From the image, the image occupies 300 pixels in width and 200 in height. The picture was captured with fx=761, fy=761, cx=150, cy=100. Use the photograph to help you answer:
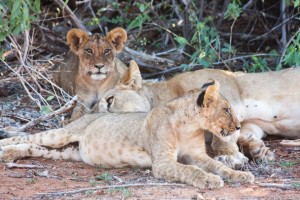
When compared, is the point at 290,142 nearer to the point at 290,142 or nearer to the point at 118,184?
the point at 290,142

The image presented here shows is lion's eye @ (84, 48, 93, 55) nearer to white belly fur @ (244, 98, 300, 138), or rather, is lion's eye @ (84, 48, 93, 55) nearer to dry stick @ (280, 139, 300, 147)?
white belly fur @ (244, 98, 300, 138)

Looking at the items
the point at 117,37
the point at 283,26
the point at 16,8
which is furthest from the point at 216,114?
the point at 283,26

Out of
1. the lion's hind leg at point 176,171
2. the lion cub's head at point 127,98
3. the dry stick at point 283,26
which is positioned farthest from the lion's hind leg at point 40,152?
the dry stick at point 283,26

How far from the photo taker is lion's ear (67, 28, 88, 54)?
7.45m

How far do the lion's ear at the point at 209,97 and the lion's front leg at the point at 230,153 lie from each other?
1.47 ft

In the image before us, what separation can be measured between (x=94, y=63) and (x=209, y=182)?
2.98 meters

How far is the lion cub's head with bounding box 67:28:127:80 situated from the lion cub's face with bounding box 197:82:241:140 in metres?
2.42

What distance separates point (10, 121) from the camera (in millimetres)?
7184

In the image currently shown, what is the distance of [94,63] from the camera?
7.41m

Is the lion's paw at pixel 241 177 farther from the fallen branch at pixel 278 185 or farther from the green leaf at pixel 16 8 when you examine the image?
the green leaf at pixel 16 8

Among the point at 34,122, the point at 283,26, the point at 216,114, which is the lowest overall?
the point at 34,122

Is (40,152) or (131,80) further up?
(131,80)

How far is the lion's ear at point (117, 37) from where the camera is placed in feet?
25.0

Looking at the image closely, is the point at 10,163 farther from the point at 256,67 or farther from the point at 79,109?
the point at 256,67
